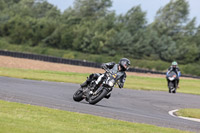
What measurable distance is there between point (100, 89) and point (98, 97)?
0.27 metres

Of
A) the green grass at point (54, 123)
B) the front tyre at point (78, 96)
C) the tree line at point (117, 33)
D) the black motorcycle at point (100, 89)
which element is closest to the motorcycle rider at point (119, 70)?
the black motorcycle at point (100, 89)

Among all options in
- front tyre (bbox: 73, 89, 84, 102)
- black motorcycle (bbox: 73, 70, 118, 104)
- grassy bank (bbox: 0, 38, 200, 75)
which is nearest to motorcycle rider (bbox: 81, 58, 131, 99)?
black motorcycle (bbox: 73, 70, 118, 104)

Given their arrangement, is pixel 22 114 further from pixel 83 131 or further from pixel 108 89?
pixel 108 89

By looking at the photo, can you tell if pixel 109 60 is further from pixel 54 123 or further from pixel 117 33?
pixel 54 123

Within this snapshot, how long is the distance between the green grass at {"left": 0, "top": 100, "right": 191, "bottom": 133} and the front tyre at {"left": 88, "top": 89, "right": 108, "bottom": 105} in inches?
108

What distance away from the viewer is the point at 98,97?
13.0 m

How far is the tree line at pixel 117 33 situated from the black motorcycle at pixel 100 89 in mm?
Answer: 54493

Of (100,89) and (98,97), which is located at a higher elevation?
(100,89)

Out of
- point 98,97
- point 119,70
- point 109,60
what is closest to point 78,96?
point 98,97

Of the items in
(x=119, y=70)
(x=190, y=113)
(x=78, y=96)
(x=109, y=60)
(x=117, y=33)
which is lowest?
(x=190, y=113)

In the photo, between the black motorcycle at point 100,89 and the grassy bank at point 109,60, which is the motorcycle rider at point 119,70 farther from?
the grassy bank at point 109,60

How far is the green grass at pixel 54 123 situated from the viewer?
758 centimetres

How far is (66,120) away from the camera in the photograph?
29.5ft

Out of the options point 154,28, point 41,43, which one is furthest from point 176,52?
point 41,43
